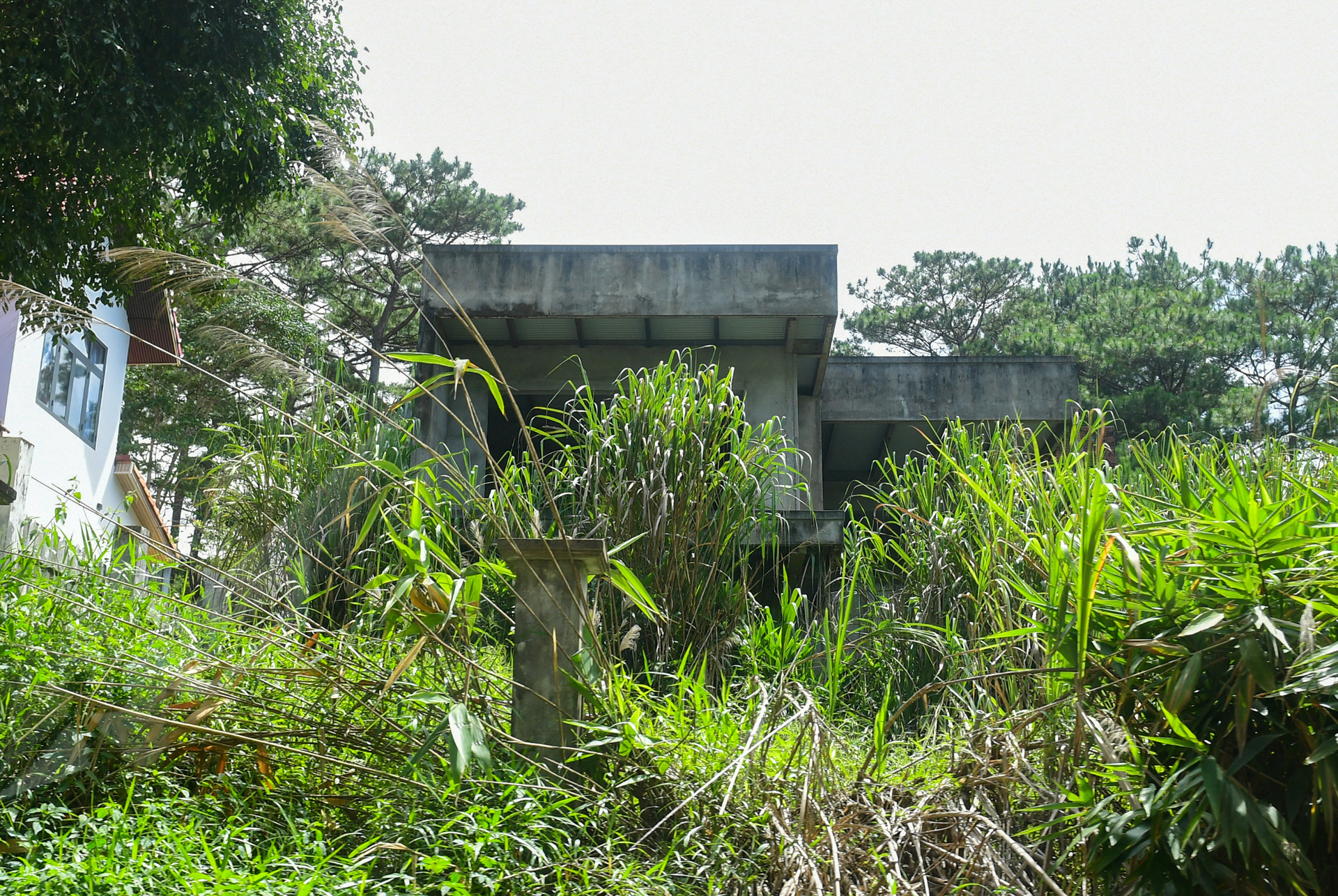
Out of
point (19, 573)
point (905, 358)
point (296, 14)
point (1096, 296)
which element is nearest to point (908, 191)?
point (19, 573)

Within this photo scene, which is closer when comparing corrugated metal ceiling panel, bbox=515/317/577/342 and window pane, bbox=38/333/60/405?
corrugated metal ceiling panel, bbox=515/317/577/342

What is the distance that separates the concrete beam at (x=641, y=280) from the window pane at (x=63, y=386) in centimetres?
703

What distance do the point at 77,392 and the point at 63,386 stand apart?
0.59 meters

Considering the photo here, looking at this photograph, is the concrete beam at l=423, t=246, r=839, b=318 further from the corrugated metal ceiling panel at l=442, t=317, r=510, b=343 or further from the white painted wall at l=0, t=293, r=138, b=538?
the white painted wall at l=0, t=293, r=138, b=538

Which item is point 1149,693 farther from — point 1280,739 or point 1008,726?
point 1008,726

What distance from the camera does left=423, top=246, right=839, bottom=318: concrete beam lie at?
833 centimetres

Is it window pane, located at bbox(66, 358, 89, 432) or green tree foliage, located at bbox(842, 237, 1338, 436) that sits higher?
green tree foliage, located at bbox(842, 237, 1338, 436)

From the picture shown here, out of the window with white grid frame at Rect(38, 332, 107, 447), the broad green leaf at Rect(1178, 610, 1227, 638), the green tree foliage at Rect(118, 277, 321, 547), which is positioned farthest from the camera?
the green tree foliage at Rect(118, 277, 321, 547)

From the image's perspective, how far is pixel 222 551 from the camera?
5.78m

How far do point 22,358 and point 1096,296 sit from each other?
57.9 feet

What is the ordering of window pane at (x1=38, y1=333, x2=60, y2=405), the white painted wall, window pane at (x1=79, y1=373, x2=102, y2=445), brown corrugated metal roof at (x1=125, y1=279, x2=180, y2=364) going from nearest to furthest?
the white painted wall, window pane at (x1=38, y1=333, x2=60, y2=405), brown corrugated metal roof at (x1=125, y1=279, x2=180, y2=364), window pane at (x1=79, y1=373, x2=102, y2=445)

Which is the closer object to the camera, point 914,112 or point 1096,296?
point 914,112

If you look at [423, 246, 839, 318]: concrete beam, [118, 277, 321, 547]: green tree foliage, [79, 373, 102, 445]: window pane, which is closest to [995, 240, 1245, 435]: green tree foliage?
[423, 246, 839, 318]: concrete beam

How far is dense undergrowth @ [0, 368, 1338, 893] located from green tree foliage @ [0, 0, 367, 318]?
330cm
